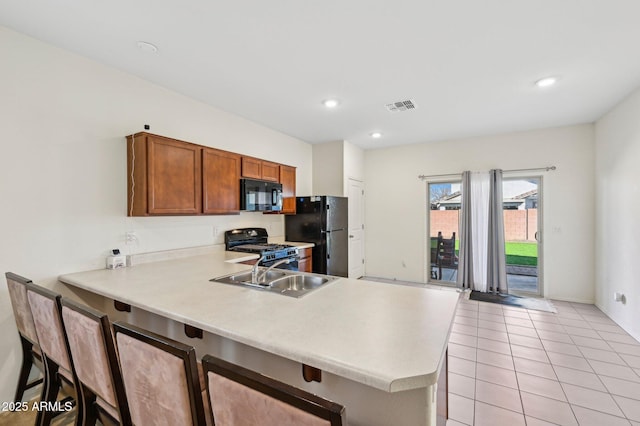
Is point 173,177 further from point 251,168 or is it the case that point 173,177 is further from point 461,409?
point 461,409

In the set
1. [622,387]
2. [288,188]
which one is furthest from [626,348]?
[288,188]

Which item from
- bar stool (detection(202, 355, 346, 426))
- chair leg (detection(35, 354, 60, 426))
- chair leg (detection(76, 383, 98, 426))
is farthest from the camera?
chair leg (detection(35, 354, 60, 426))

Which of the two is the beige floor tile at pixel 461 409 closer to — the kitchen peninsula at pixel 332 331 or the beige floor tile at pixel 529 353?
the kitchen peninsula at pixel 332 331

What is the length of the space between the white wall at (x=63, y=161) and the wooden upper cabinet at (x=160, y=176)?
15 cm

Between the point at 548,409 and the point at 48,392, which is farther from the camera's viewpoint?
the point at 548,409

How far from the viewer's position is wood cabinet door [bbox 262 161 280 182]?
3.91 metres

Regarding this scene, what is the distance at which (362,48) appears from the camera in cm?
227

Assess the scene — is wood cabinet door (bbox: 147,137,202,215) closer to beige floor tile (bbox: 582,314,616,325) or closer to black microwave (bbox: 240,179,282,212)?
black microwave (bbox: 240,179,282,212)

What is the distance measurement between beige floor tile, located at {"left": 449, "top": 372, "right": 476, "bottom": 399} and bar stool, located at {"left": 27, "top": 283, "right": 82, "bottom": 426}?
2.50m

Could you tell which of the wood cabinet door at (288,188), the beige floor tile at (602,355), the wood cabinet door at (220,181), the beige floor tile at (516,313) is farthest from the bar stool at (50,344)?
the beige floor tile at (516,313)

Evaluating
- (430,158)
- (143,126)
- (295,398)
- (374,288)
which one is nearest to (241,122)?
(143,126)

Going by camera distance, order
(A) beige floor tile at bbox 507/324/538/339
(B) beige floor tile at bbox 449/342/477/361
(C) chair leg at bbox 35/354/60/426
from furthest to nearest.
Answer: (A) beige floor tile at bbox 507/324/538/339
(B) beige floor tile at bbox 449/342/477/361
(C) chair leg at bbox 35/354/60/426

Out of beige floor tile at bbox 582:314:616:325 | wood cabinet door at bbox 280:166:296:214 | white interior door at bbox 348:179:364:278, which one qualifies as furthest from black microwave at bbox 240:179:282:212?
beige floor tile at bbox 582:314:616:325

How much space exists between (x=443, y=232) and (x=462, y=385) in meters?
3.44
